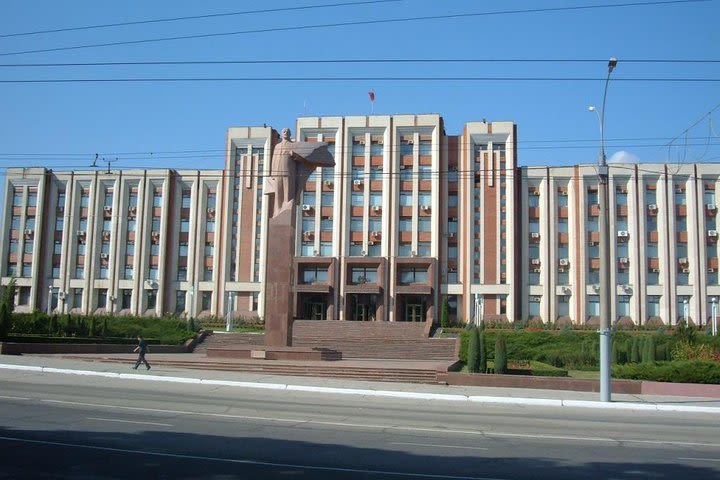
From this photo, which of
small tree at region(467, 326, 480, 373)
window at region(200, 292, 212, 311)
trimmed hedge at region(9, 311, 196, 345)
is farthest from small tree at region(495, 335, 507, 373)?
window at region(200, 292, 212, 311)

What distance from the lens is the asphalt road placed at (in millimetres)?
9086

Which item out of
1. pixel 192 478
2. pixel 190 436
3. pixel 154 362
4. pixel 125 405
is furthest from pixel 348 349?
pixel 192 478

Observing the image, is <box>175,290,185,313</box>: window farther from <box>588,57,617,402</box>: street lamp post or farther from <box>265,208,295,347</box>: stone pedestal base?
<box>588,57,617,402</box>: street lamp post

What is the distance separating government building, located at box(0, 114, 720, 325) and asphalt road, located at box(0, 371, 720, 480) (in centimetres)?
4227

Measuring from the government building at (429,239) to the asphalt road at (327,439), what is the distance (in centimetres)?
4227

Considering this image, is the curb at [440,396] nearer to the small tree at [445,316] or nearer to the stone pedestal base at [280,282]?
the stone pedestal base at [280,282]

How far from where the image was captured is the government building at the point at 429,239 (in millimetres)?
61562

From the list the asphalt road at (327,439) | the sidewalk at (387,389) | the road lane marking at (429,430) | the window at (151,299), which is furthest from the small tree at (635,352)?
the window at (151,299)

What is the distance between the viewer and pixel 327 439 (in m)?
11.7

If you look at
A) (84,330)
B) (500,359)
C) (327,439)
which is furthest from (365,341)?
(327,439)

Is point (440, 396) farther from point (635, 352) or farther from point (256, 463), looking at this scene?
point (635, 352)

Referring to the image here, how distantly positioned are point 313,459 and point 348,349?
34717mm

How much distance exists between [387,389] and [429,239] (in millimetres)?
40887

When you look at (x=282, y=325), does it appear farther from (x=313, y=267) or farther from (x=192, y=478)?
(x=313, y=267)
